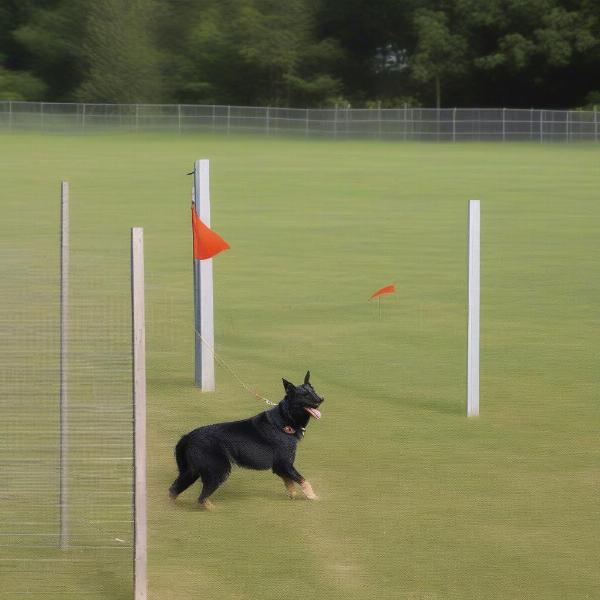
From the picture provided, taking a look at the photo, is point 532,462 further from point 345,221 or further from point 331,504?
point 345,221

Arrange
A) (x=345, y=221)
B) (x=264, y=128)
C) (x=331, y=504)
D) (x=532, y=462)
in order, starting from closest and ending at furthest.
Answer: (x=331, y=504) → (x=532, y=462) → (x=345, y=221) → (x=264, y=128)

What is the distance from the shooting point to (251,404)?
44.8ft

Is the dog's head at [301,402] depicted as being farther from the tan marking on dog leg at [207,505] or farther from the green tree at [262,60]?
the green tree at [262,60]

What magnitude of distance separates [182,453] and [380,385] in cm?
527

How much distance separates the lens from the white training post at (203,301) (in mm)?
13391

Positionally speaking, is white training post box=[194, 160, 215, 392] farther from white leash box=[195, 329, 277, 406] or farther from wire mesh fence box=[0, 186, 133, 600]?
wire mesh fence box=[0, 186, 133, 600]

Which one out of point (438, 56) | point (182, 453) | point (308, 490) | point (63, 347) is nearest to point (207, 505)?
point (182, 453)

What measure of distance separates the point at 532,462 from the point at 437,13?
71903 millimetres

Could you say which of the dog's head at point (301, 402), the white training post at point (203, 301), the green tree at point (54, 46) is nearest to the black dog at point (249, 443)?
the dog's head at point (301, 402)

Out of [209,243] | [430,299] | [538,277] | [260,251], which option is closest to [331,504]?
[209,243]

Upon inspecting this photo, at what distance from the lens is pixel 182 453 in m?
9.79

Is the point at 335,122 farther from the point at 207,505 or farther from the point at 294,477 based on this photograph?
the point at 207,505

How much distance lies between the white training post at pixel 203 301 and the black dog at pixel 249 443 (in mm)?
3421

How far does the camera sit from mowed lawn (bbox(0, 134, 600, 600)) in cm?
897
